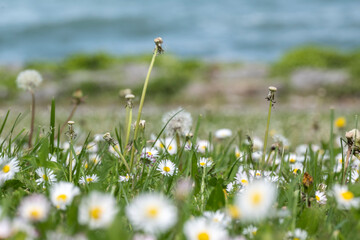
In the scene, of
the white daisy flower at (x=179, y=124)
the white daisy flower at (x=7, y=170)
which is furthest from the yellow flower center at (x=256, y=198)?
the white daisy flower at (x=179, y=124)

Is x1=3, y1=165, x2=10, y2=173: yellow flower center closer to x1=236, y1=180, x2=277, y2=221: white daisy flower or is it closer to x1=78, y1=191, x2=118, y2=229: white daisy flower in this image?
x1=78, y1=191, x2=118, y2=229: white daisy flower

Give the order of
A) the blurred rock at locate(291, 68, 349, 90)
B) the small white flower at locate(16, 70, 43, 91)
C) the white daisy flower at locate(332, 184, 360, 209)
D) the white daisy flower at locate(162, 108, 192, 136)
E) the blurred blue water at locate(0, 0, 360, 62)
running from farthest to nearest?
the blurred blue water at locate(0, 0, 360, 62), the blurred rock at locate(291, 68, 349, 90), the small white flower at locate(16, 70, 43, 91), the white daisy flower at locate(162, 108, 192, 136), the white daisy flower at locate(332, 184, 360, 209)

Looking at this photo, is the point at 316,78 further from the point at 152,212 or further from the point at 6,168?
A: the point at 152,212

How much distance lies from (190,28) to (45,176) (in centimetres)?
2165

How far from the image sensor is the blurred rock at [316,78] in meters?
8.21

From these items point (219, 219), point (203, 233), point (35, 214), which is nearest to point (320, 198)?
point (219, 219)

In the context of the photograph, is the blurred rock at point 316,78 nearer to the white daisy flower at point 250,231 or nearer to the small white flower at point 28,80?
the small white flower at point 28,80

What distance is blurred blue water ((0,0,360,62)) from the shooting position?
18969 millimetres

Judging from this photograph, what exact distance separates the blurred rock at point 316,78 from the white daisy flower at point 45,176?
753cm

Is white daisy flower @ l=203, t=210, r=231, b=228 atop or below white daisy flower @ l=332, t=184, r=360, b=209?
below

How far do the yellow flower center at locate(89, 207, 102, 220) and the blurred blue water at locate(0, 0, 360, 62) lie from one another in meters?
16.0

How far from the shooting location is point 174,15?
2422 cm

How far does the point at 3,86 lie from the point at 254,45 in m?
12.6

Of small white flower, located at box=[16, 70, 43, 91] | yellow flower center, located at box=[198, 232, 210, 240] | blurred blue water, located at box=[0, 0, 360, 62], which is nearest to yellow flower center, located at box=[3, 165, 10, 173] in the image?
yellow flower center, located at box=[198, 232, 210, 240]
